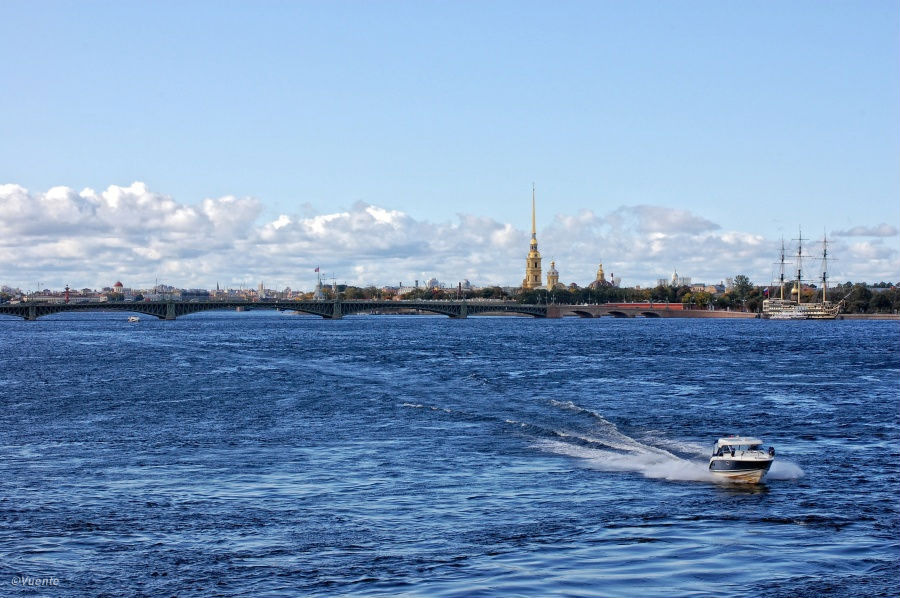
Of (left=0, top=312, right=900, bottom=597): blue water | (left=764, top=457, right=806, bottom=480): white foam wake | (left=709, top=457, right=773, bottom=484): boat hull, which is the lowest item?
(left=0, top=312, right=900, bottom=597): blue water

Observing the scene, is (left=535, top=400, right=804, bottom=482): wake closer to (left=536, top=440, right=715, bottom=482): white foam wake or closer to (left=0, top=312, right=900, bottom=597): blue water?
(left=536, top=440, right=715, bottom=482): white foam wake

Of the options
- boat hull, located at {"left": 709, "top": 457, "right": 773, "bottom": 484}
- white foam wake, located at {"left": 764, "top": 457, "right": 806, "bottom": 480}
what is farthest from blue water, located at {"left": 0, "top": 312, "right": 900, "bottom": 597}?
A: boat hull, located at {"left": 709, "top": 457, "right": 773, "bottom": 484}

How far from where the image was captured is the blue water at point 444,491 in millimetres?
23531

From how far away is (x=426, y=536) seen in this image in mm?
26547

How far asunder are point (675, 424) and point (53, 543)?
29.6 m

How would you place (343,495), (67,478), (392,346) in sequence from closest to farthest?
(343,495), (67,478), (392,346)

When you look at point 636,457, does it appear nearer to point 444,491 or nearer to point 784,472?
point 784,472

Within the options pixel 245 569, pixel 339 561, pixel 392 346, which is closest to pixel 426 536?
pixel 339 561

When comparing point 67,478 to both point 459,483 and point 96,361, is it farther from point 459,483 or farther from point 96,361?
point 96,361

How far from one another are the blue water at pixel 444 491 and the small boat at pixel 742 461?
81 centimetres

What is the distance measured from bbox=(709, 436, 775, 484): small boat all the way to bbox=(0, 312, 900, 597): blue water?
81cm

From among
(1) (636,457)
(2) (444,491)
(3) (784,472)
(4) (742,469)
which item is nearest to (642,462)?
(1) (636,457)

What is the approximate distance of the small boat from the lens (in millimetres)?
33188

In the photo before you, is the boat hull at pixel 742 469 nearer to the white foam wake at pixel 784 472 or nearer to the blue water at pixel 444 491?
the blue water at pixel 444 491
